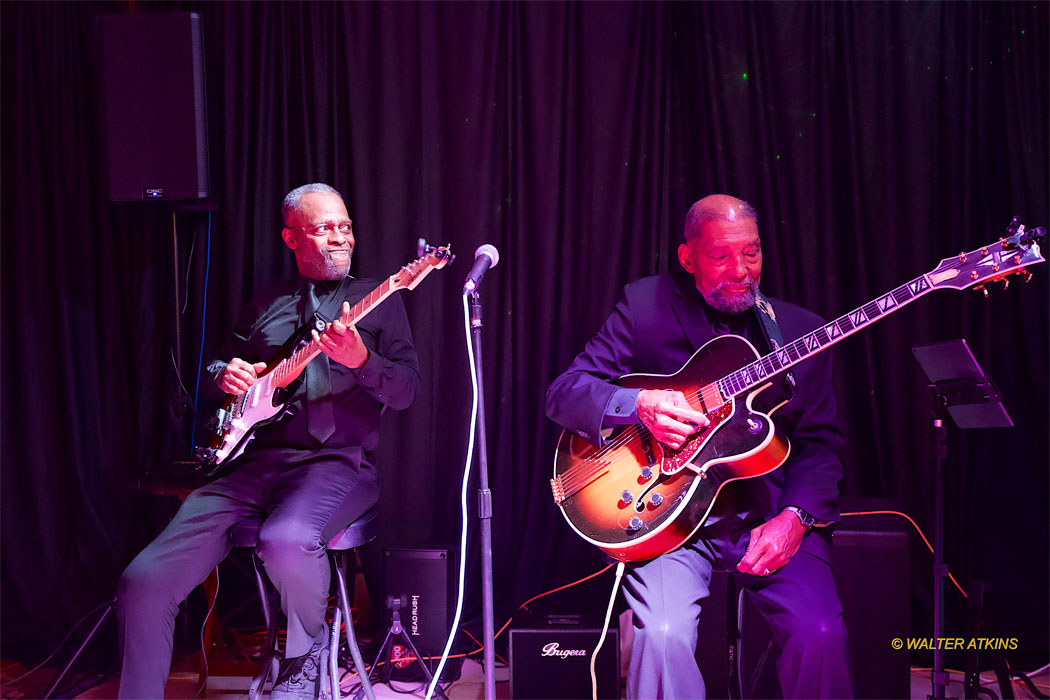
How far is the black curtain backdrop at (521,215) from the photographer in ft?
11.6

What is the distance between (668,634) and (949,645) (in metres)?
1.75

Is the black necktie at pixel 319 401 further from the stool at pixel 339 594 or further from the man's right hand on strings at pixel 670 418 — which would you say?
the man's right hand on strings at pixel 670 418

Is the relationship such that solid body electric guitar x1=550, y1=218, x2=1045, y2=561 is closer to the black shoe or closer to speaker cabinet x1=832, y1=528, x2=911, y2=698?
speaker cabinet x1=832, y1=528, x2=911, y2=698

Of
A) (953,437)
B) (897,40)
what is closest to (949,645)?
(953,437)

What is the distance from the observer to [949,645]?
11.2 feet

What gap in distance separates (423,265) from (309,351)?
58cm

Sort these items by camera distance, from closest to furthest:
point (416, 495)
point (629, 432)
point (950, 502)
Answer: point (629, 432) < point (950, 502) < point (416, 495)

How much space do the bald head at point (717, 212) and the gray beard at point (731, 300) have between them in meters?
0.21

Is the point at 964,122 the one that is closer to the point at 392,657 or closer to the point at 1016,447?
the point at 1016,447

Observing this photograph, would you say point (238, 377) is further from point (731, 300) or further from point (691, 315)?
point (731, 300)

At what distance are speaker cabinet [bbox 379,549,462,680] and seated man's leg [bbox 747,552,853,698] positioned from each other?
127 centimetres

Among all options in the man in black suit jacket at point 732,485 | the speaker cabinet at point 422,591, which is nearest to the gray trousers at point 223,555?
the speaker cabinet at point 422,591

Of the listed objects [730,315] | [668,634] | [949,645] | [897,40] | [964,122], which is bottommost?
[949,645]

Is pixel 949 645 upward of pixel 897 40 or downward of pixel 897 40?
downward
